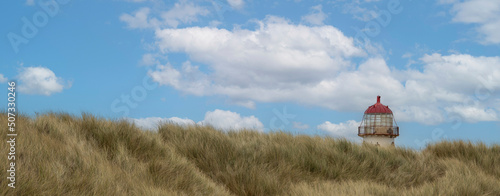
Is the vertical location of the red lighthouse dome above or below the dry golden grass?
above

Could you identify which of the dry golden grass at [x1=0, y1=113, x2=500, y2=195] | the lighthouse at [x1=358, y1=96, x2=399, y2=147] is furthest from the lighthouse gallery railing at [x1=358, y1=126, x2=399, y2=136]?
the dry golden grass at [x1=0, y1=113, x2=500, y2=195]

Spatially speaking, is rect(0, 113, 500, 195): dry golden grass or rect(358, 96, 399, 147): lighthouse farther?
rect(358, 96, 399, 147): lighthouse

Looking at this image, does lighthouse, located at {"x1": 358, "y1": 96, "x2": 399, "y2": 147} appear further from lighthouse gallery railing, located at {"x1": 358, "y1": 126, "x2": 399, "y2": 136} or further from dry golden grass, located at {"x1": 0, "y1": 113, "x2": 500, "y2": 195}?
dry golden grass, located at {"x1": 0, "y1": 113, "x2": 500, "y2": 195}

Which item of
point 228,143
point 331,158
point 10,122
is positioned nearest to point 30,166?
point 10,122

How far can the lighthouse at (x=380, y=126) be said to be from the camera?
2319 cm

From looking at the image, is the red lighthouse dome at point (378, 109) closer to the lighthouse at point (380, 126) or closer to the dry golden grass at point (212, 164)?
the lighthouse at point (380, 126)

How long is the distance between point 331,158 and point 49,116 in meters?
5.32

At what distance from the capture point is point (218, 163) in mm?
6703

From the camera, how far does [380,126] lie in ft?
76.1

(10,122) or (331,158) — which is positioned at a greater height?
(10,122)

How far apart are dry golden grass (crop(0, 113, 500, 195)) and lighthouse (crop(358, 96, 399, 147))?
14123 mm

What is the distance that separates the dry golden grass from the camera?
184 inches

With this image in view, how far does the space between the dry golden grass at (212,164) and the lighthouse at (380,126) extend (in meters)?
14.1

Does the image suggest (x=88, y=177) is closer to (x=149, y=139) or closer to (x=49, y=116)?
(x=149, y=139)
